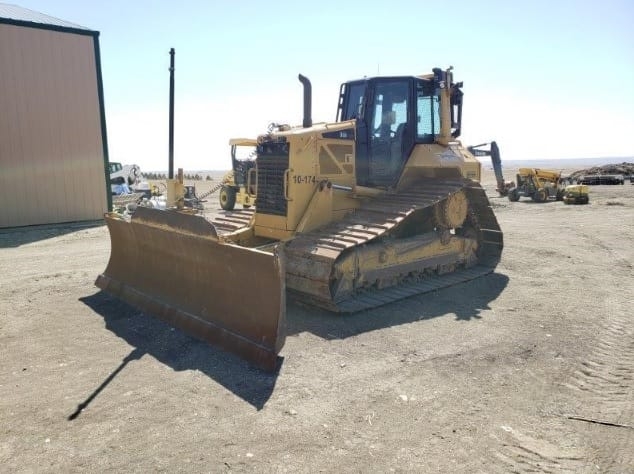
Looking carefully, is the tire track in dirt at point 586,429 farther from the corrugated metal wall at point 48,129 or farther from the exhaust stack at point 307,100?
the corrugated metal wall at point 48,129

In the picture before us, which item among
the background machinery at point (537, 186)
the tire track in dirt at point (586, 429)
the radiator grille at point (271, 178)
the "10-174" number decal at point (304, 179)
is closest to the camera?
the tire track in dirt at point (586, 429)

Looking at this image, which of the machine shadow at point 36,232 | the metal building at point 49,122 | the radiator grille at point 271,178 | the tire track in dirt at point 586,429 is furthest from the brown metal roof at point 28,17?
the tire track in dirt at point 586,429

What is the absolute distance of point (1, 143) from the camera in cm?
1391

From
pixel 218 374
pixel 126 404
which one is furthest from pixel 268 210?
pixel 126 404

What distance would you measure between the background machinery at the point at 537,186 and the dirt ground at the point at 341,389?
1593cm

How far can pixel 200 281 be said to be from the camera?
5.84 metres

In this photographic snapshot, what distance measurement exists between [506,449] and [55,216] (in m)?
14.6

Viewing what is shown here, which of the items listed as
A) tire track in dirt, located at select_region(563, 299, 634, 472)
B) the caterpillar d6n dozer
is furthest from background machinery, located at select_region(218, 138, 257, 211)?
tire track in dirt, located at select_region(563, 299, 634, 472)

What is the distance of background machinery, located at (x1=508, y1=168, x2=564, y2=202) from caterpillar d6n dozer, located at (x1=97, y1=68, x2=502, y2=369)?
14789mm

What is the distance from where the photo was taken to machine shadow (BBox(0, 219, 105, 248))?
40.2 feet

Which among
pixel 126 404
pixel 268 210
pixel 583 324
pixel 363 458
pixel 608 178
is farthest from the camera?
pixel 608 178

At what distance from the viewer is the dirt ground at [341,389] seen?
10.9 ft

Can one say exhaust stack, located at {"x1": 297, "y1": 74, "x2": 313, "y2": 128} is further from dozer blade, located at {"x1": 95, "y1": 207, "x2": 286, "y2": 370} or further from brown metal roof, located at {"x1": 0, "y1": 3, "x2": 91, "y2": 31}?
brown metal roof, located at {"x1": 0, "y1": 3, "x2": 91, "y2": 31}

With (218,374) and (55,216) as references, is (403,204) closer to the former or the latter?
(218,374)
